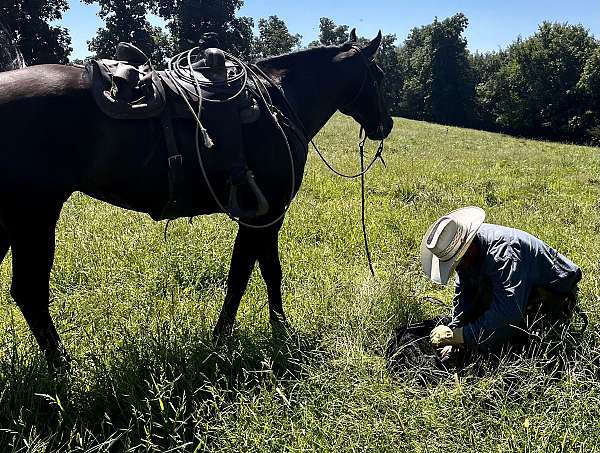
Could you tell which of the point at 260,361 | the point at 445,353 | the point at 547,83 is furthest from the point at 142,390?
the point at 547,83

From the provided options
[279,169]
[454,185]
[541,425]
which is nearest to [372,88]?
[279,169]

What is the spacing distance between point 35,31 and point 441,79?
135ft

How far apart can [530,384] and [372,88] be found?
2687 mm

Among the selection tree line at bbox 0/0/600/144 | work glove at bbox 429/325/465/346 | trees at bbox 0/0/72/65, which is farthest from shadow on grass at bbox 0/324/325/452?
trees at bbox 0/0/72/65

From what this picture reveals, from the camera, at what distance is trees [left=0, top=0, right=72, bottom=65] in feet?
103

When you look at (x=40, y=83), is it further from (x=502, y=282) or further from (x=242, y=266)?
(x=502, y=282)

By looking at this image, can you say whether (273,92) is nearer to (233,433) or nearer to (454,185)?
(233,433)

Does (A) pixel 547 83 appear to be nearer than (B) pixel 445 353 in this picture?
No

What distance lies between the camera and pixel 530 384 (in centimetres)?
258

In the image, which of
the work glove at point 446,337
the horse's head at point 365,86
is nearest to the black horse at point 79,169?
the horse's head at point 365,86

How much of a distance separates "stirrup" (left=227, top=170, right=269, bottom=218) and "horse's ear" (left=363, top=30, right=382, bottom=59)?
1.66 meters

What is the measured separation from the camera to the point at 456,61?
57.1 m

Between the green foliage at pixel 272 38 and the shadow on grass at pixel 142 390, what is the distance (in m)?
57.9

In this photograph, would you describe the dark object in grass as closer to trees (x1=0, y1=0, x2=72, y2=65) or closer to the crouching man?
the crouching man
